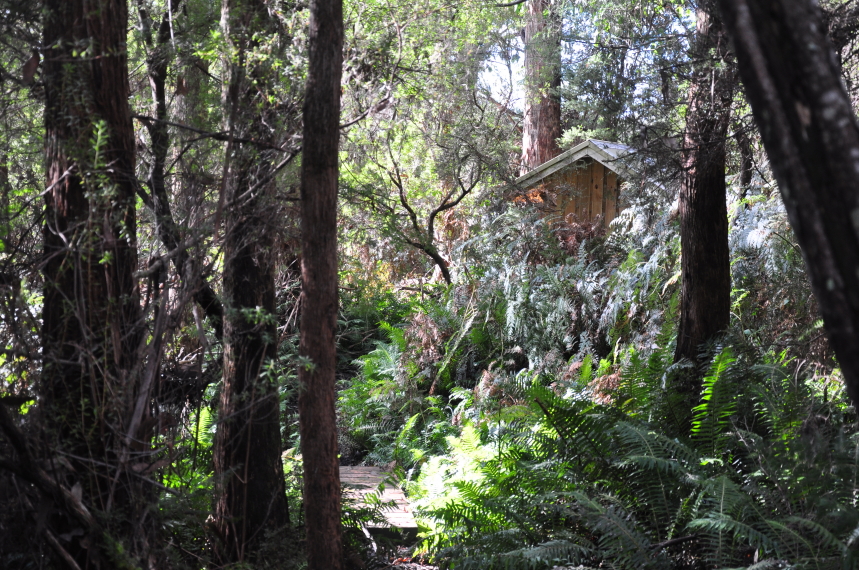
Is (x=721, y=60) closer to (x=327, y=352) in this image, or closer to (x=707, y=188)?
(x=707, y=188)

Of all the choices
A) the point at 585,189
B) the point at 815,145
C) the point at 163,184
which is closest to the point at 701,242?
the point at 163,184

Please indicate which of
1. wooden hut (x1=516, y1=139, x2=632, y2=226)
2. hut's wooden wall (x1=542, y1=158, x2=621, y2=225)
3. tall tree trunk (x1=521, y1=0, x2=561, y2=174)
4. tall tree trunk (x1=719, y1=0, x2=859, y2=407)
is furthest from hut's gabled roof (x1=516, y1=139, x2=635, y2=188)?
tall tree trunk (x1=719, y1=0, x2=859, y2=407)

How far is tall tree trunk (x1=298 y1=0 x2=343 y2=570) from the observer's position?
4.42 m

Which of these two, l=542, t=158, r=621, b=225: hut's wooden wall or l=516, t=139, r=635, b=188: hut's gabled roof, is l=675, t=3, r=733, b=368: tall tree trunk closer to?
l=516, t=139, r=635, b=188: hut's gabled roof

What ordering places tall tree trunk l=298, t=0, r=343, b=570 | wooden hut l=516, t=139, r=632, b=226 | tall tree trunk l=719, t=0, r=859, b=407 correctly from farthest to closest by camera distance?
wooden hut l=516, t=139, r=632, b=226 < tall tree trunk l=298, t=0, r=343, b=570 < tall tree trunk l=719, t=0, r=859, b=407

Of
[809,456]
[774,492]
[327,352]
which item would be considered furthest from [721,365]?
[327,352]

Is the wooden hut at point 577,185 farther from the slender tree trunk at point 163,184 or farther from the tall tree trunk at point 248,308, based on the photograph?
the tall tree trunk at point 248,308

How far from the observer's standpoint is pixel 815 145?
6.10ft

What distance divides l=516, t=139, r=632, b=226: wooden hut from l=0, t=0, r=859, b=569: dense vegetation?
461 centimetres

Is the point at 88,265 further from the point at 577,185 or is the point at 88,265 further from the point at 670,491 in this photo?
the point at 577,185

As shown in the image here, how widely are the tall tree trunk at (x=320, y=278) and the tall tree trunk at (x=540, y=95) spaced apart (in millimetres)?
14434

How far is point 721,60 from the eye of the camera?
595 centimetres

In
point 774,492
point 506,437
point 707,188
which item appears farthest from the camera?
point 506,437

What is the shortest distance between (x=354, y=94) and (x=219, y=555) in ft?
13.0
